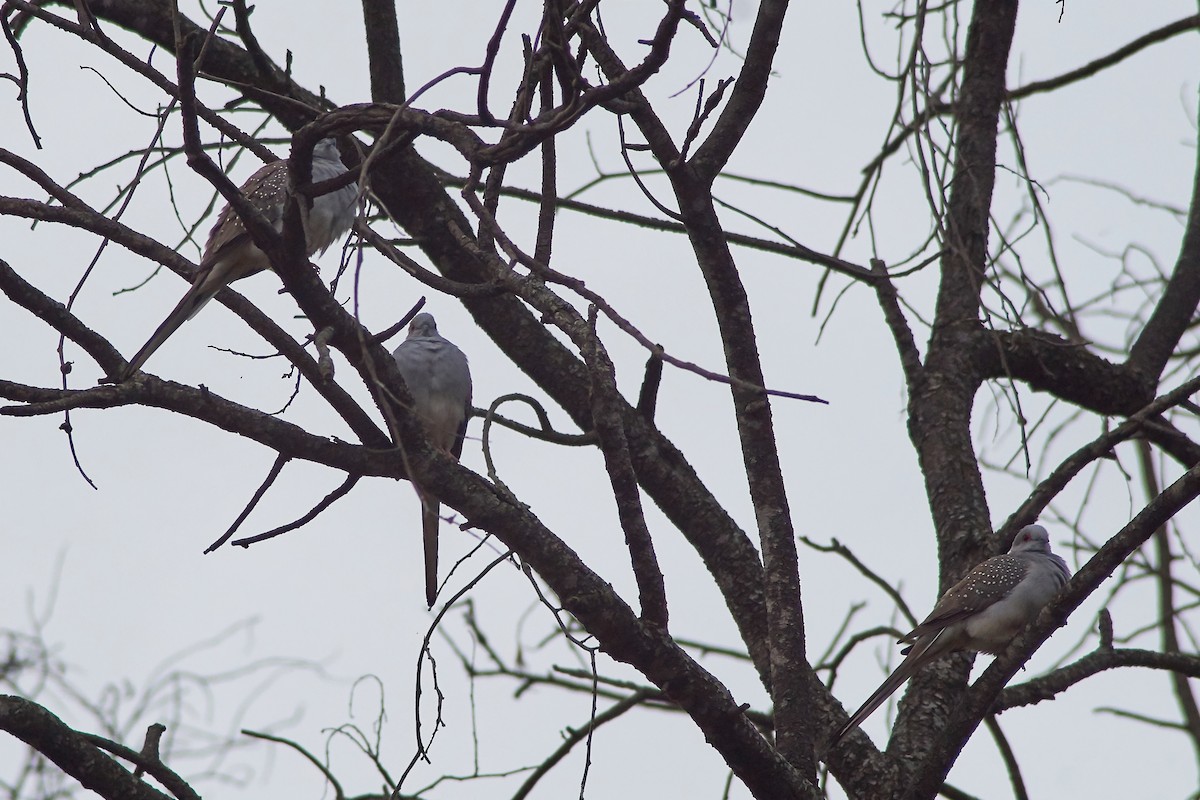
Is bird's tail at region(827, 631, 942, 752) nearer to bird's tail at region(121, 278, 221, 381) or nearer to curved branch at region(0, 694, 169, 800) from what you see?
curved branch at region(0, 694, 169, 800)

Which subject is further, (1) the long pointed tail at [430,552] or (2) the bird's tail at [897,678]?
(1) the long pointed tail at [430,552]

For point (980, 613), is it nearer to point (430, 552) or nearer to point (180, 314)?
point (430, 552)

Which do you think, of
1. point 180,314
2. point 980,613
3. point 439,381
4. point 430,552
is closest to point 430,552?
point 430,552

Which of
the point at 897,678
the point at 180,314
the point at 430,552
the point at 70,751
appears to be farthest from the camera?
the point at 430,552

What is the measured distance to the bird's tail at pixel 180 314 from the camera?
3.20 metres

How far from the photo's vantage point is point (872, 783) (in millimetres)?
3225

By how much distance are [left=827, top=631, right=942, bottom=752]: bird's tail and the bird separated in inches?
75.3

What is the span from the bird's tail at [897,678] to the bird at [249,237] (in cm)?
191

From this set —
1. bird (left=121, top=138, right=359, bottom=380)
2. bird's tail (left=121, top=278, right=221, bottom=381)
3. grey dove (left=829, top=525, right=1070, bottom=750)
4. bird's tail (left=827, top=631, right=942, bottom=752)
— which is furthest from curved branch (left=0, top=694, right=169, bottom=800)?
grey dove (left=829, top=525, right=1070, bottom=750)

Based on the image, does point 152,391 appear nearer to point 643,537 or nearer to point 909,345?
point 643,537

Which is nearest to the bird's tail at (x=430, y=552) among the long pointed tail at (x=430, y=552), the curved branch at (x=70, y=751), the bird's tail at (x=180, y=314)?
the long pointed tail at (x=430, y=552)

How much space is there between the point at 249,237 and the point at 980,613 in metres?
2.51

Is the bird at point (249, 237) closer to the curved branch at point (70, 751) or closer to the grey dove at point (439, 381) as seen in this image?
the grey dove at point (439, 381)

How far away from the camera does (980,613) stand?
4.06 m
